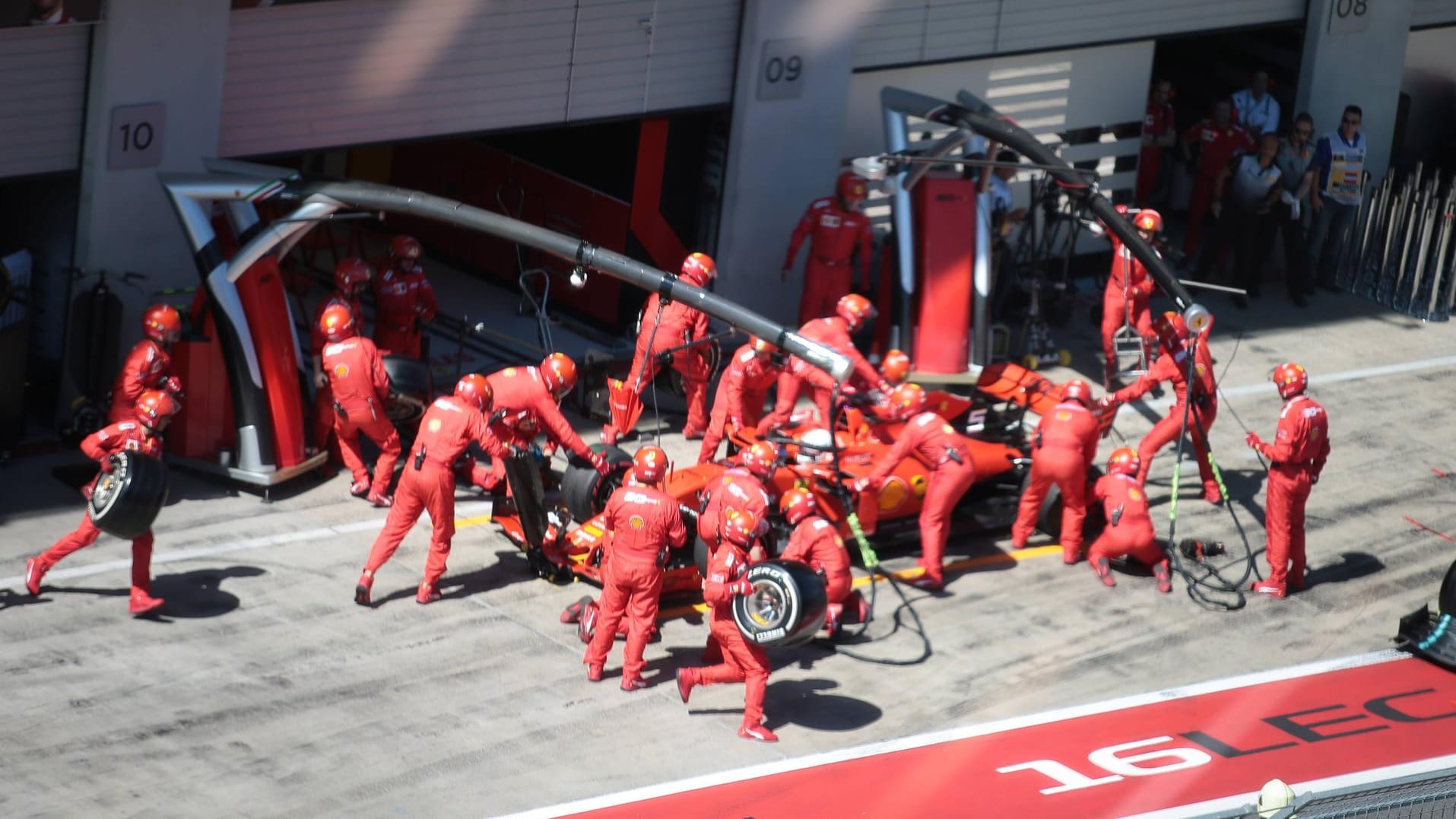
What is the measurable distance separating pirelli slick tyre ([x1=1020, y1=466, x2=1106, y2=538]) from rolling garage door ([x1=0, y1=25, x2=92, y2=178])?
26.7 feet

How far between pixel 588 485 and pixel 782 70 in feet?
20.6

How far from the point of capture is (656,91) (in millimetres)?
17844

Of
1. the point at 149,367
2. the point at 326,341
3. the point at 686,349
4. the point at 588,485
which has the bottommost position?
the point at 588,485

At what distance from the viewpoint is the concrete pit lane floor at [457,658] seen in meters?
11.1

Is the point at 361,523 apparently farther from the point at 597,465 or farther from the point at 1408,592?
the point at 1408,592

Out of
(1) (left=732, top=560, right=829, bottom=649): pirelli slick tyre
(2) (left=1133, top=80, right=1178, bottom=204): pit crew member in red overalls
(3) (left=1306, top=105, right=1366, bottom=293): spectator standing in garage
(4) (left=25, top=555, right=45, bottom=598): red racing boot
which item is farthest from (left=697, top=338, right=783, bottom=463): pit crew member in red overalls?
(3) (left=1306, top=105, right=1366, bottom=293): spectator standing in garage

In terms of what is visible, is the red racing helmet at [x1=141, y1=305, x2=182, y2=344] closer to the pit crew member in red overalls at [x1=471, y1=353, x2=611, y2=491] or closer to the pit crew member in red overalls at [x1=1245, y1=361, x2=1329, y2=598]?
the pit crew member in red overalls at [x1=471, y1=353, x2=611, y2=491]

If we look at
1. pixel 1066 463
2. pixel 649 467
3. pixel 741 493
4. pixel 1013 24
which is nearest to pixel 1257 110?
pixel 1013 24

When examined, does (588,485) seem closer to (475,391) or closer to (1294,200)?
(475,391)

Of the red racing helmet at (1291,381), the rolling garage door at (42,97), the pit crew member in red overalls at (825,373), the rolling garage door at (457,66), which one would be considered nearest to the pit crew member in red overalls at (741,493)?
the pit crew member in red overalls at (825,373)

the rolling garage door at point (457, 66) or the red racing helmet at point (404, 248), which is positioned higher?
the rolling garage door at point (457, 66)

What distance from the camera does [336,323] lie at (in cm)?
1451

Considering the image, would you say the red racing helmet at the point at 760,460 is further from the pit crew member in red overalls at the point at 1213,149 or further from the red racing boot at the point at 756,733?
the pit crew member in red overalls at the point at 1213,149

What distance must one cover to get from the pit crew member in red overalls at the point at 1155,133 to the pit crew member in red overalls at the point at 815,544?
10.6 metres
